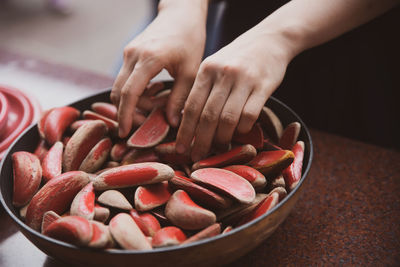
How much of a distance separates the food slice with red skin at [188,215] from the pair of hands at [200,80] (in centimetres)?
12

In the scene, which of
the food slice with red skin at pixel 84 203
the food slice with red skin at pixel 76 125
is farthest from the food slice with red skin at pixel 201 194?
the food slice with red skin at pixel 76 125

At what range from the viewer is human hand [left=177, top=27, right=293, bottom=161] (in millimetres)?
564

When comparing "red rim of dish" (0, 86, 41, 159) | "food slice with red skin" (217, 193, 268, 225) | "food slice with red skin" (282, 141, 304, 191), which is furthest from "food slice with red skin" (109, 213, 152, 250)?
"red rim of dish" (0, 86, 41, 159)

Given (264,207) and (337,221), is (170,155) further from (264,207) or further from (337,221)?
(337,221)

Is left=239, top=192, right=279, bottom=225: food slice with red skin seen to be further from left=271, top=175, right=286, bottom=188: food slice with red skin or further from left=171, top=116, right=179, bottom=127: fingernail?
left=171, top=116, right=179, bottom=127: fingernail

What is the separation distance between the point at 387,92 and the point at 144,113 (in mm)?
638

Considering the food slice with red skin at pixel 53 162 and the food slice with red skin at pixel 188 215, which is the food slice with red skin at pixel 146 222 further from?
the food slice with red skin at pixel 53 162

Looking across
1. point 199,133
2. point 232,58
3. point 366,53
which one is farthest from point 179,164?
point 366,53

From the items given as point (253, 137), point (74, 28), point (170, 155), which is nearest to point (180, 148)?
point (170, 155)

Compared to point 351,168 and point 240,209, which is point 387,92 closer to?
point 351,168

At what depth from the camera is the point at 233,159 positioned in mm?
556

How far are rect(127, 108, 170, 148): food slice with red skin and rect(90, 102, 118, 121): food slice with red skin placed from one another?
3.5 inches

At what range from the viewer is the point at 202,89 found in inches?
23.2

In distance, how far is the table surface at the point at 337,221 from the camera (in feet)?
1.87
